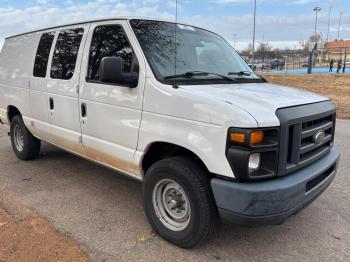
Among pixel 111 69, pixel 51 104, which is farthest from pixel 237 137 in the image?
pixel 51 104

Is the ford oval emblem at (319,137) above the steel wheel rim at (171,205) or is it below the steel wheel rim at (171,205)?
above

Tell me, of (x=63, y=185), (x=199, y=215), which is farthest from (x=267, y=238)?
(x=63, y=185)

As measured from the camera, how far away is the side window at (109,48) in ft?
12.3

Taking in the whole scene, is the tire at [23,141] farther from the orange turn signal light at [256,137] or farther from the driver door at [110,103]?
the orange turn signal light at [256,137]

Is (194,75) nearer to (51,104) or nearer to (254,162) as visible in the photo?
(254,162)

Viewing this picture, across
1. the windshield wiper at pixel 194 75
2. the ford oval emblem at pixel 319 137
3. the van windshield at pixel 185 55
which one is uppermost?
the van windshield at pixel 185 55

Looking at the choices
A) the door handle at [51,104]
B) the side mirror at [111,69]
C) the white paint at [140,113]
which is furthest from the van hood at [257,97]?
the door handle at [51,104]

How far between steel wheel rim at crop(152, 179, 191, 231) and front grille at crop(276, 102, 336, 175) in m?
0.99

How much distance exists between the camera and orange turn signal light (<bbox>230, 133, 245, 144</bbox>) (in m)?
2.77

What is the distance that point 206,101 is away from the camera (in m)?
3.00

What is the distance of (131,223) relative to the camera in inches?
153

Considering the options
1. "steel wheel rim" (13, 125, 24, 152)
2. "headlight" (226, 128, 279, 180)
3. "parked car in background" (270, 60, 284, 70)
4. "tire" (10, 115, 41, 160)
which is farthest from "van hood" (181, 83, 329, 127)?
"parked car in background" (270, 60, 284, 70)

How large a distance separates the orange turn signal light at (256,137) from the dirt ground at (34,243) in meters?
1.77

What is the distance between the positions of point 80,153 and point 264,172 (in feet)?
8.47
